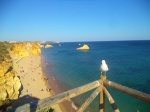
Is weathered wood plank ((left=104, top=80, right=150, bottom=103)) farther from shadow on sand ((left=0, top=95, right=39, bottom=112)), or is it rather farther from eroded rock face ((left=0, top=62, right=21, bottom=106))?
eroded rock face ((left=0, top=62, right=21, bottom=106))

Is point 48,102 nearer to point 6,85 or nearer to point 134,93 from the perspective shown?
point 134,93

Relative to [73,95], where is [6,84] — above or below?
below

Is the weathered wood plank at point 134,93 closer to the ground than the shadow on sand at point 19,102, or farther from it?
farther from it

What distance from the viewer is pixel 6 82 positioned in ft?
50.8

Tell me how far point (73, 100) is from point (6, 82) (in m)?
8.18

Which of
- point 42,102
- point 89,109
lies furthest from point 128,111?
point 42,102

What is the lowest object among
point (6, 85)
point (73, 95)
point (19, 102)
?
point (19, 102)

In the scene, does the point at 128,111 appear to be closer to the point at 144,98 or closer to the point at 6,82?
the point at 6,82

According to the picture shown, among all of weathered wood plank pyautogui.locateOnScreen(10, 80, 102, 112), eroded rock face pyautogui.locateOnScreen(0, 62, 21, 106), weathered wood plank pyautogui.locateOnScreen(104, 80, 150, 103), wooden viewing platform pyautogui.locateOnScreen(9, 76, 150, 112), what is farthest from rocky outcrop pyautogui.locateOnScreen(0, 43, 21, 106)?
weathered wood plank pyautogui.locateOnScreen(104, 80, 150, 103)

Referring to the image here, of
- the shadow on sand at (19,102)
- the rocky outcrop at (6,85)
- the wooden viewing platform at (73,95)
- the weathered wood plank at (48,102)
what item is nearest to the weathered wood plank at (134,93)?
the wooden viewing platform at (73,95)

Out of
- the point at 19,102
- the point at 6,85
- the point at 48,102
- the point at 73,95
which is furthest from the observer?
the point at 19,102

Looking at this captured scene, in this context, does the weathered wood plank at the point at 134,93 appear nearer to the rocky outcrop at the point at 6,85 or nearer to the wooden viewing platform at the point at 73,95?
the wooden viewing platform at the point at 73,95

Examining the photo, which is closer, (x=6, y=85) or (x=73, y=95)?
(x=73, y=95)

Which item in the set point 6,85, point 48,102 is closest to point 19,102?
point 6,85
